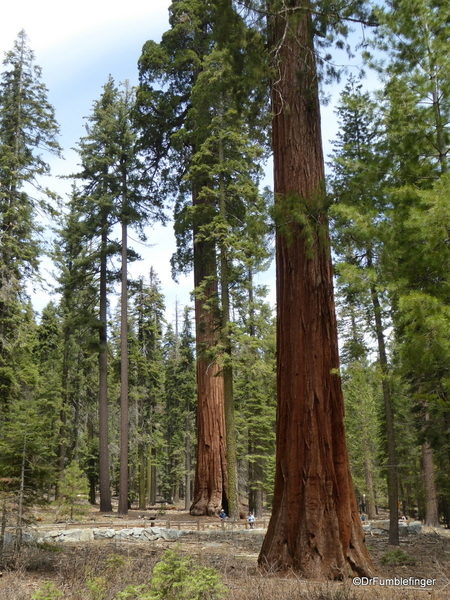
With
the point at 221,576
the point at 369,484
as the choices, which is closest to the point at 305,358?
the point at 221,576

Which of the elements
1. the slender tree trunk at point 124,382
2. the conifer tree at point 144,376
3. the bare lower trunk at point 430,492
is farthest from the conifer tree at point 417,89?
the conifer tree at point 144,376

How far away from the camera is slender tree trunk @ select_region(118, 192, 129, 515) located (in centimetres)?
2189

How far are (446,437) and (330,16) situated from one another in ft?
38.0

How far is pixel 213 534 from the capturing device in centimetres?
1341

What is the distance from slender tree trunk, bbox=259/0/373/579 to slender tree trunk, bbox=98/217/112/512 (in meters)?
17.6

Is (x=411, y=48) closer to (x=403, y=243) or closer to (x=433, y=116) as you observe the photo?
(x=433, y=116)

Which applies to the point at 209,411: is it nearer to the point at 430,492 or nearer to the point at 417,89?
the point at 430,492

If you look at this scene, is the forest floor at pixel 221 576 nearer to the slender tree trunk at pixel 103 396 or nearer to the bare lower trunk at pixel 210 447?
the bare lower trunk at pixel 210 447

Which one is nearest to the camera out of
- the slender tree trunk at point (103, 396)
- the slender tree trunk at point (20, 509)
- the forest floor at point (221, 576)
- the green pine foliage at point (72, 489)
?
the forest floor at point (221, 576)

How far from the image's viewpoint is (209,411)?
17.6 metres

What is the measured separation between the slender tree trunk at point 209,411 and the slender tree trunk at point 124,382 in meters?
5.46

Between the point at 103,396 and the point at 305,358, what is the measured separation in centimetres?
1821

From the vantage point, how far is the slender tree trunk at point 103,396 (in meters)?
22.5

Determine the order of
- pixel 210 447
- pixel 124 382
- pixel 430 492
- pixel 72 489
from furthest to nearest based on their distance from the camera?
pixel 124 382 < pixel 430 492 < pixel 210 447 < pixel 72 489
